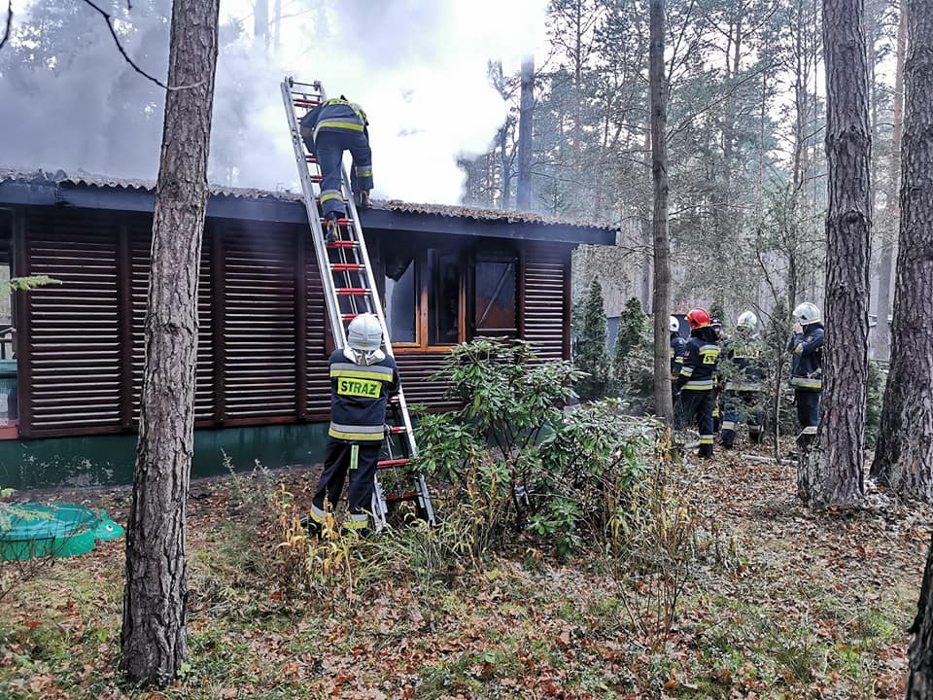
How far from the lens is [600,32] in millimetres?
→ 17156

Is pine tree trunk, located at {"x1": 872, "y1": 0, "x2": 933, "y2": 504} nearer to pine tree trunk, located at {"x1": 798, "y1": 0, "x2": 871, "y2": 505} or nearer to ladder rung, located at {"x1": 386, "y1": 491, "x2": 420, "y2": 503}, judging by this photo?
pine tree trunk, located at {"x1": 798, "y1": 0, "x2": 871, "y2": 505}

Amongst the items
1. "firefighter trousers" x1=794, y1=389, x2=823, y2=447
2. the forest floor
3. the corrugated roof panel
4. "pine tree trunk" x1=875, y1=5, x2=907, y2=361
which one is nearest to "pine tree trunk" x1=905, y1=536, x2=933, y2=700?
the forest floor

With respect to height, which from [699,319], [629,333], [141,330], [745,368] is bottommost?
[745,368]

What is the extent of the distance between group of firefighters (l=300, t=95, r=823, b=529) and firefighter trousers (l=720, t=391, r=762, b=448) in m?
0.02

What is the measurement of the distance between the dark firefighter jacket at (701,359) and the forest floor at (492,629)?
4.03m

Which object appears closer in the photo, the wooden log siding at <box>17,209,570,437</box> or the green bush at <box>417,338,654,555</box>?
the green bush at <box>417,338,654,555</box>

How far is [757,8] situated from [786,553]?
1724cm

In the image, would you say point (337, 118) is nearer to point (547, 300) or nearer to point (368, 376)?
point (368, 376)

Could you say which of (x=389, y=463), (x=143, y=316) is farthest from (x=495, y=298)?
(x=143, y=316)

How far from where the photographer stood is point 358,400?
5.61m

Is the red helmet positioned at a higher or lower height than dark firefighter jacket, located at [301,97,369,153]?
lower

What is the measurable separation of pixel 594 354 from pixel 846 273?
786 cm

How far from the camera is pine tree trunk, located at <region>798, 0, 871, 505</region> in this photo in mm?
6680

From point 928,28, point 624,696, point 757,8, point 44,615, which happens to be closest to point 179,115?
point 44,615
